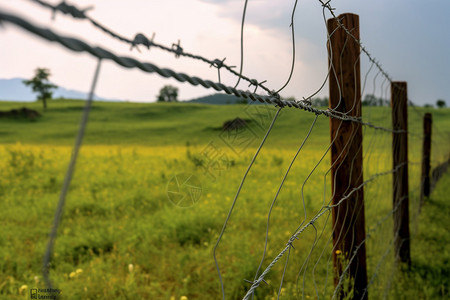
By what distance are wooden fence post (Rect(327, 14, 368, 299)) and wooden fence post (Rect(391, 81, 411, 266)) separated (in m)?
1.63

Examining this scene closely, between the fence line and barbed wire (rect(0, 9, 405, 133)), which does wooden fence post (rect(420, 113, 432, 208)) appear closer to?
the fence line

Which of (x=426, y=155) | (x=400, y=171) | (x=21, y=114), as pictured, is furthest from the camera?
(x=21, y=114)

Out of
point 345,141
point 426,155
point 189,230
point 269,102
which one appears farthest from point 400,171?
point 426,155

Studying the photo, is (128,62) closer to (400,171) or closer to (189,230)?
(400,171)

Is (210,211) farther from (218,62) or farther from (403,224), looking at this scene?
(218,62)

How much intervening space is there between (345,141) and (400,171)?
198 cm

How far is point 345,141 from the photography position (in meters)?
→ 2.21

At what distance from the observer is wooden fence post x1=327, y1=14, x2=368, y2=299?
2.20 m

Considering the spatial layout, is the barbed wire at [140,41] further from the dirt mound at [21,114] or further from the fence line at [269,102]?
the dirt mound at [21,114]

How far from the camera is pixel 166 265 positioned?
374 centimetres

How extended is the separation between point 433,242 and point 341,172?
3.05m

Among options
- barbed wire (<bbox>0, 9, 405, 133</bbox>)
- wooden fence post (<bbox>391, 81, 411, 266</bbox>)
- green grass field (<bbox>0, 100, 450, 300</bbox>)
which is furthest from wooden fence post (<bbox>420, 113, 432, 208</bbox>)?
barbed wire (<bbox>0, 9, 405, 133</bbox>)

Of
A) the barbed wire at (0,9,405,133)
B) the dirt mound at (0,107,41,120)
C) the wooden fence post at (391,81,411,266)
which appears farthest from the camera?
the dirt mound at (0,107,41,120)

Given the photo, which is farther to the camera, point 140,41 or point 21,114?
point 21,114
